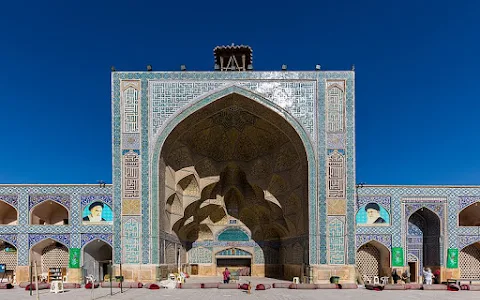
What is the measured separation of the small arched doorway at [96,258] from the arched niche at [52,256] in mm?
1035

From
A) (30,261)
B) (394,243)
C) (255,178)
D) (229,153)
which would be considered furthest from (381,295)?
(30,261)

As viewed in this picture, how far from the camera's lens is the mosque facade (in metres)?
14.8

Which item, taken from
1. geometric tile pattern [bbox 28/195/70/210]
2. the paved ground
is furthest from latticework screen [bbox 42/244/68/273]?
the paved ground

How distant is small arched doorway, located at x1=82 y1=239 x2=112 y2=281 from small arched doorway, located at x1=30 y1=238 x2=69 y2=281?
3.51 ft

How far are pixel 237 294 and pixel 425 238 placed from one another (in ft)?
29.5

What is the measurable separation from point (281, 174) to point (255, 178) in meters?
1.53

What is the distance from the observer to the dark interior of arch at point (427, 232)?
1623cm

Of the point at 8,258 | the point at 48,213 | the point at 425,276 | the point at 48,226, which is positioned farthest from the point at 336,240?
the point at 8,258

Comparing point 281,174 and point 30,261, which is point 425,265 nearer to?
point 281,174

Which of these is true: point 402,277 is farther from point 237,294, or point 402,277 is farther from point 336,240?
point 237,294

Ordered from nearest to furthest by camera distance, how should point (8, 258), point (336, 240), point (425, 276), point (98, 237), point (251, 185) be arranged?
point (425, 276) < point (336, 240) < point (98, 237) < point (8, 258) < point (251, 185)

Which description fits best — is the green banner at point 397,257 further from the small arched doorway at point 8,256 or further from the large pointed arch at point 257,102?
the small arched doorway at point 8,256

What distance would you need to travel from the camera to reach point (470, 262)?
1672 cm

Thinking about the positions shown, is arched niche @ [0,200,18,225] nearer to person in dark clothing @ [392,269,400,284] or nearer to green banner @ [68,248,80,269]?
green banner @ [68,248,80,269]
